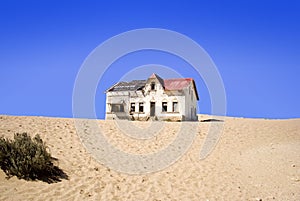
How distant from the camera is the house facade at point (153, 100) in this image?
108ft

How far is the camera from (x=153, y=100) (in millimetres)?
33938

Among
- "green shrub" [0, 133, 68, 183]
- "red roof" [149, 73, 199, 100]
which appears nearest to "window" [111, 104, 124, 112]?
"red roof" [149, 73, 199, 100]

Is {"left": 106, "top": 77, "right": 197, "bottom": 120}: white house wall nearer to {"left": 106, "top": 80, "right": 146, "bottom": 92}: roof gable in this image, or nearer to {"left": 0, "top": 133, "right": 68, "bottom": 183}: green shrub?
{"left": 106, "top": 80, "right": 146, "bottom": 92}: roof gable

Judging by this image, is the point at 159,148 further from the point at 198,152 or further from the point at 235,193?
the point at 235,193

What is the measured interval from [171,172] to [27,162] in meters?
6.28

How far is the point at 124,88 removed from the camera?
118 ft

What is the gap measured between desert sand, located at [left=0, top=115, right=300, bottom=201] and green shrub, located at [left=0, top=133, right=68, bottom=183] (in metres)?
0.34

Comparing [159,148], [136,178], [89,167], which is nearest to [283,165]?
[159,148]

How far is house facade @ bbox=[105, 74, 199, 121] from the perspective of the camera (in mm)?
32969

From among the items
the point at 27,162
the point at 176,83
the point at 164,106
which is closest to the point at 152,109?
the point at 164,106

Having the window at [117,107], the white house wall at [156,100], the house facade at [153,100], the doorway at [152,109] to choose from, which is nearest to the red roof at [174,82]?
the house facade at [153,100]

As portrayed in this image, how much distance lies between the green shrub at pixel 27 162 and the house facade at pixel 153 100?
23267mm

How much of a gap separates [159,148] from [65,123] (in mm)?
6913

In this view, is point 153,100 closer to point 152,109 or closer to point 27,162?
point 152,109
